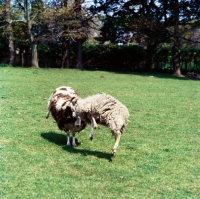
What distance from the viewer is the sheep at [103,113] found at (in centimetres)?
590

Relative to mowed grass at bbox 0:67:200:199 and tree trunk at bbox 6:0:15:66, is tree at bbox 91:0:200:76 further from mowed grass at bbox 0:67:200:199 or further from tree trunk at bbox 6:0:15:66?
mowed grass at bbox 0:67:200:199

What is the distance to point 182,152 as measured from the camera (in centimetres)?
636

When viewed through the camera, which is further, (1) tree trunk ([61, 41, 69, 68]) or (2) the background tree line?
(1) tree trunk ([61, 41, 69, 68])

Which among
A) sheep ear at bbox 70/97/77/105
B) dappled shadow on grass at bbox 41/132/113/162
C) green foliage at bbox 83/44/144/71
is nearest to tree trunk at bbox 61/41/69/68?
green foliage at bbox 83/44/144/71

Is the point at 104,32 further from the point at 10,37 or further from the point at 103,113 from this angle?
the point at 103,113

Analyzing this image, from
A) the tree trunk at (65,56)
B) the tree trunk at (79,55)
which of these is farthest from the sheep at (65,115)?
the tree trunk at (65,56)

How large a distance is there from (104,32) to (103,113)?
1992 cm

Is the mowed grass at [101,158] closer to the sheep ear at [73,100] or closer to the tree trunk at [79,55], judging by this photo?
the sheep ear at [73,100]

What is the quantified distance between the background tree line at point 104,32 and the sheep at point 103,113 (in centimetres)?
1624

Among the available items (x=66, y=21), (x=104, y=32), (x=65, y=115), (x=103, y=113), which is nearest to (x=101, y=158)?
(x=103, y=113)

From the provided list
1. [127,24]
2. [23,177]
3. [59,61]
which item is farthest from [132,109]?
[59,61]

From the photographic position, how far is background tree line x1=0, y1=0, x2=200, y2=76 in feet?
74.1

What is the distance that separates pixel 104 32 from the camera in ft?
83.1

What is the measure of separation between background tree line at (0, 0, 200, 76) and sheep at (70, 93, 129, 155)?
639 inches
